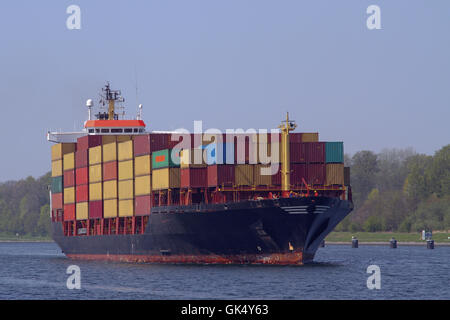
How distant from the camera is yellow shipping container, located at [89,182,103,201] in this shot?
7869 cm

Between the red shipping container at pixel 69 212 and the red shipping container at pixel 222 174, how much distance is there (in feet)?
82.8

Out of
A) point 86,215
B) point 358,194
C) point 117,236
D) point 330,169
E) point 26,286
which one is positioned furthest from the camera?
point 358,194

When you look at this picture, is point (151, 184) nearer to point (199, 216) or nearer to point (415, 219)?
point (199, 216)

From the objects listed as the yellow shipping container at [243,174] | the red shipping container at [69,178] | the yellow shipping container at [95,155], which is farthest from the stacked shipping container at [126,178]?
the yellow shipping container at [243,174]

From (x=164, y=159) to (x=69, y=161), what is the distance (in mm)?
20453

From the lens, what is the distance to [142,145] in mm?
71750

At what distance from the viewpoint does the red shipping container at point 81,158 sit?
8100 centimetres

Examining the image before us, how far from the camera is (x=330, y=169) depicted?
216 ft

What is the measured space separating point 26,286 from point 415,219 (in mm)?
94033

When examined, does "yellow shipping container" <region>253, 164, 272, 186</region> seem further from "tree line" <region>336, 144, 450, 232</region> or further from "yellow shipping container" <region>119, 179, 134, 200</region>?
"tree line" <region>336, 144, 450, 232</region>

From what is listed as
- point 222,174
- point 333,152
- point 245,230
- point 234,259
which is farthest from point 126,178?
point 333,152

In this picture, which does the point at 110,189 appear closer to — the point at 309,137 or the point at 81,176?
the point at 81,176

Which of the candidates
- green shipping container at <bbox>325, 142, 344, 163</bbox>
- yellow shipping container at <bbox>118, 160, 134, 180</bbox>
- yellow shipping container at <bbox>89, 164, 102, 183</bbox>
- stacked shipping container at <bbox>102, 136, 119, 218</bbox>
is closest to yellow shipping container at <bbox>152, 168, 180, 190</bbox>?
yellow shipping container at <bbox>118, 160, 134, 180</bbox>
